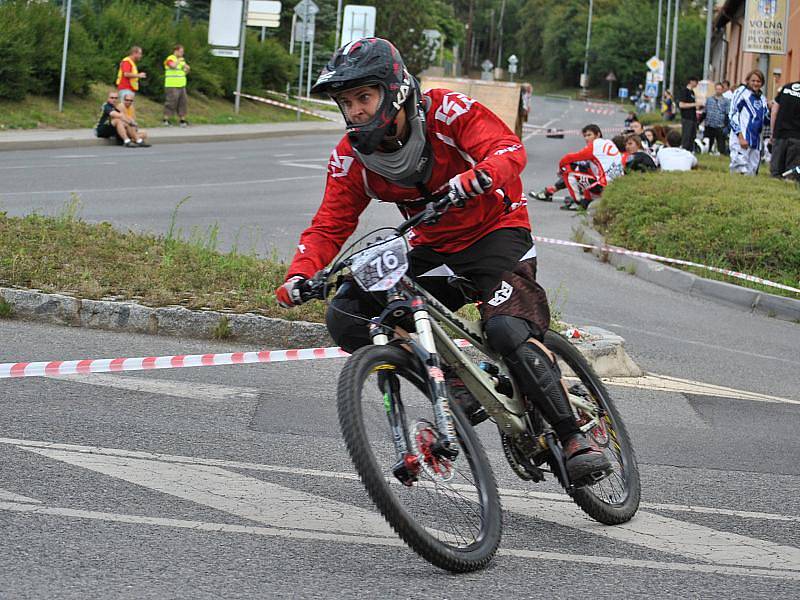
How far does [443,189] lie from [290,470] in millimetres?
1493

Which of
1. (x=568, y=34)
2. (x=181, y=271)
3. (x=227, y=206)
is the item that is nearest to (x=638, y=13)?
(x=568, y=34)

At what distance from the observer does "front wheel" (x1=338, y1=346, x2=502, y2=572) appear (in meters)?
4.12

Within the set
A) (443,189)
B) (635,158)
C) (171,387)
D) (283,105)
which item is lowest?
(171,387)

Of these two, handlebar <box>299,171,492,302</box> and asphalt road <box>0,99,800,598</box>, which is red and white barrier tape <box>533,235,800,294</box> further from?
handlebar <box>299,171,492,302</box>

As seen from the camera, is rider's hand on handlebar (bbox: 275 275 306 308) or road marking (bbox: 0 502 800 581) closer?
road marking (bbox: 0 502 800 581)

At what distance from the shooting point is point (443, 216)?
504cm

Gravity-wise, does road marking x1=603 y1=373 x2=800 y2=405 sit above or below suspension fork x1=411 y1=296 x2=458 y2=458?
below

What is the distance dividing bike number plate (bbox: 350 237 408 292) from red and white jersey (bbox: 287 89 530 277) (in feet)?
1.44

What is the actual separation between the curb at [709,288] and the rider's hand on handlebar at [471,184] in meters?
8.22

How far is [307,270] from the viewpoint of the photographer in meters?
4.93

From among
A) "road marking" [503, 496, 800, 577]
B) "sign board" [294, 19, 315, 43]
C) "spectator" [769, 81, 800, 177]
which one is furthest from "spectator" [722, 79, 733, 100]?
"road marking" [503, 496, 800, 577]

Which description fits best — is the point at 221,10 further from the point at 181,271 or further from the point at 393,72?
the point at 393,72

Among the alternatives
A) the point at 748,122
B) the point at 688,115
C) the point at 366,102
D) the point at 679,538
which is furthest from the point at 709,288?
the point at 688,115

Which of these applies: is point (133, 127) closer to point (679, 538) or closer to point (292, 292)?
point (292, 292)
